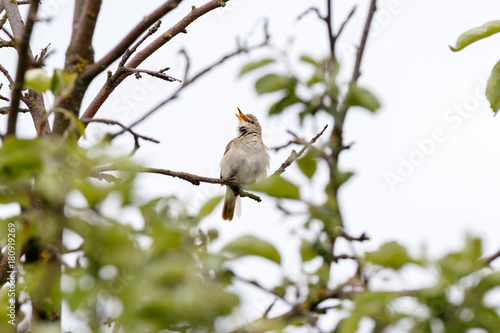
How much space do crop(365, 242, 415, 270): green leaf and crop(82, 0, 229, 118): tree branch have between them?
2787 millimetres

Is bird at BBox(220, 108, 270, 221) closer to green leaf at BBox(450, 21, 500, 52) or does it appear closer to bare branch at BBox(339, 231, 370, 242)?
green leaf at BBox(450, 21, 500, 52)

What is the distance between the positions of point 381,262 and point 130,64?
3521mm

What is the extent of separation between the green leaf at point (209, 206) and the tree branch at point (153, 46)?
260 cm

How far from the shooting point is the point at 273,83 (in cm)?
155

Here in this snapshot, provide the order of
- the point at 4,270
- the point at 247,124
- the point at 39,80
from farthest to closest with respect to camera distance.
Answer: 1. the point at 247,124
2. the point at 4,270
3. the point at 39,80

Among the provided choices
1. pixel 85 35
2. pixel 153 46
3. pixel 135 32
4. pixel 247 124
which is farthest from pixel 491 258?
pixel 247 124

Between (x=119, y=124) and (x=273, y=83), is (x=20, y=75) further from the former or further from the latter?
(x=273, y=83)

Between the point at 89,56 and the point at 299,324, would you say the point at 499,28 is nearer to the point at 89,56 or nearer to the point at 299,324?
the point at 299,324

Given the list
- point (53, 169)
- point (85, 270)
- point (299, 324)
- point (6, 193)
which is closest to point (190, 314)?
point (85, 270)

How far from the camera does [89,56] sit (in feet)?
7.94

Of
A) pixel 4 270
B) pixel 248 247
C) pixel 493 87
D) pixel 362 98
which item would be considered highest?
pixel 493 87

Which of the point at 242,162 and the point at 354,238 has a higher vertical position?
the point at 242,162

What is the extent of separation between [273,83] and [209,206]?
1.14 ft

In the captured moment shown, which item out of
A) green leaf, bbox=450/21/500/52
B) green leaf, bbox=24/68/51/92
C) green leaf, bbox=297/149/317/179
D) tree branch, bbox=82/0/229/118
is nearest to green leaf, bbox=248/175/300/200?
green leaf, bbox=297/149/317/179
